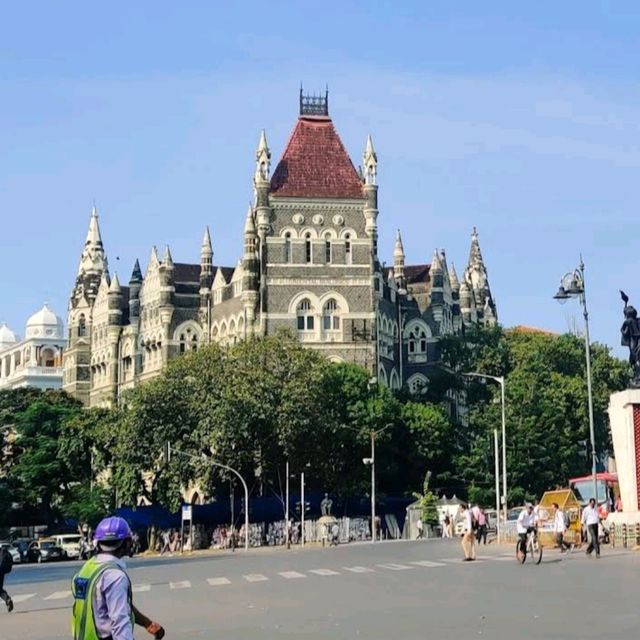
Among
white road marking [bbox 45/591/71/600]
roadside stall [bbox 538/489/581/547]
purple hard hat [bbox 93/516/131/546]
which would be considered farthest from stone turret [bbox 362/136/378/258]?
purple hard hat [bbox 93/516/131/546]

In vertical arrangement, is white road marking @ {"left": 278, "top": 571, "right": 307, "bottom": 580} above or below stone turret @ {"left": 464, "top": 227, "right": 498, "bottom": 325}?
below

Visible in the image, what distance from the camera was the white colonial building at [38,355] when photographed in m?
138

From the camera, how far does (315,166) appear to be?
92562mm

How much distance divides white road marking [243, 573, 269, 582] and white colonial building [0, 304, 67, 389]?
109m

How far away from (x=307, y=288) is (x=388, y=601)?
69.3 m

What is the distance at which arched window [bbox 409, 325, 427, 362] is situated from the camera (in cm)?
10119

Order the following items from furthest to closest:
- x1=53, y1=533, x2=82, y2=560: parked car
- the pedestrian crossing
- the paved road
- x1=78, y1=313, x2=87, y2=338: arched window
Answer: x1=78, y1=313, x2=87, y2=338: arched window < x1=53, y1=533, x2=82, y2=560: parked car < the pedestrian crossing < the paved road

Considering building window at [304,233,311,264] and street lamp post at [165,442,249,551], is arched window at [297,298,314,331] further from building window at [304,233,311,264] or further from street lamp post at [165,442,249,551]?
street lamp post at [165,442,249,551]

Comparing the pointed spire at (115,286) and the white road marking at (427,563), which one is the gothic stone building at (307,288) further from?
the white road marking at (427,563)

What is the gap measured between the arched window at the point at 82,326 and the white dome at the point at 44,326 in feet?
88.2

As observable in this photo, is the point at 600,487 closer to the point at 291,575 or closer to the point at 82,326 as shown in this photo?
the point at 291,575

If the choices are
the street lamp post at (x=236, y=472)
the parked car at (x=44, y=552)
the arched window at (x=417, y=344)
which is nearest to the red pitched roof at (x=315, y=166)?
the arched window at (x=417, y=344)

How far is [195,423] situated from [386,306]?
27633 mm

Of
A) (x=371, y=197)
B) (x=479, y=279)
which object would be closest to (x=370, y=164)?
(x=371, y=197)
